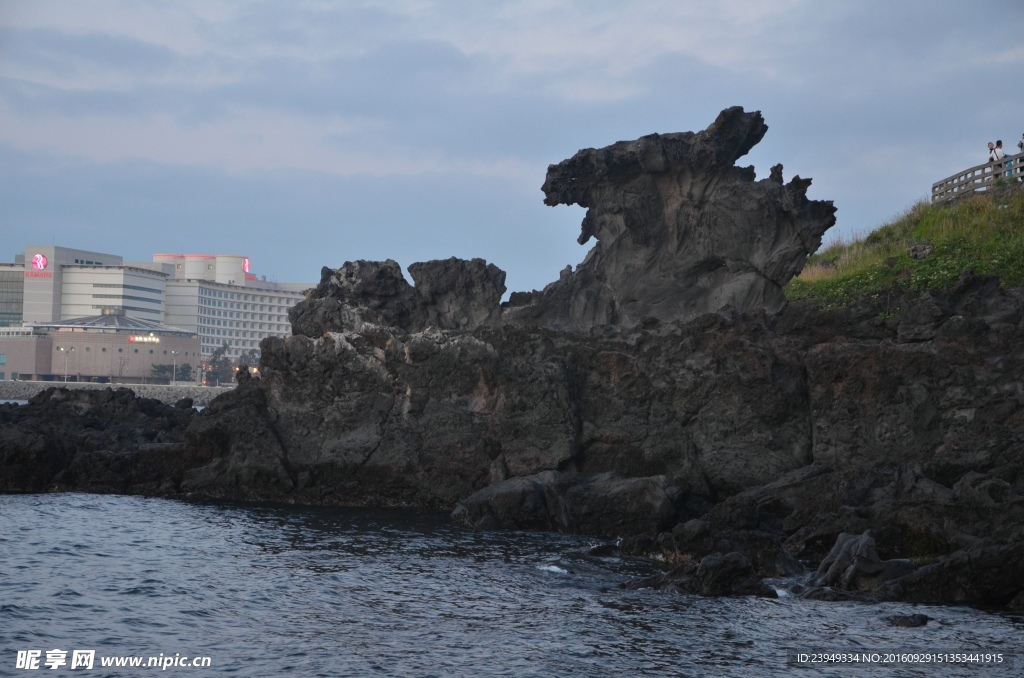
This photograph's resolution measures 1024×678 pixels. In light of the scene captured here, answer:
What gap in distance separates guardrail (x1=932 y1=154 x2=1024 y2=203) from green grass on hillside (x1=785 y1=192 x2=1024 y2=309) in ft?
5.52

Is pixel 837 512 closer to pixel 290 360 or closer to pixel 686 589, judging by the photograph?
pixel 686 589

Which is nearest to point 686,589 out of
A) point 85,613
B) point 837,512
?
point 837,512

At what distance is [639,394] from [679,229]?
283 inches

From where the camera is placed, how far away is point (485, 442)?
3556 cm

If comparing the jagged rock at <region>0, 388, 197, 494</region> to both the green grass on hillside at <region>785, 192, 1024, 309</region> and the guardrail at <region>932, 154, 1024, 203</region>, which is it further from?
the guardrail at <region>932, 154, 1024, 203</region>

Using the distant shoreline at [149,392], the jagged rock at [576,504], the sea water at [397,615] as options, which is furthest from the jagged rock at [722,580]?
the distant shoreline at [149,392]

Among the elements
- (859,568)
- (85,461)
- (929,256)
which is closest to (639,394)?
(859,568)

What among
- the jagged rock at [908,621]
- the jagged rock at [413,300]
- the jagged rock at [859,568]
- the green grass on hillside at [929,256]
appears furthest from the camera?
the jagged rock at [413,300]

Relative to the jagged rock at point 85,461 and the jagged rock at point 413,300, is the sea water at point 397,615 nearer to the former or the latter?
the jagged rock at point 85,461

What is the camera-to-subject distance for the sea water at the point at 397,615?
17.4 metres

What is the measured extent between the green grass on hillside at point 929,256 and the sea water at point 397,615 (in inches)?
753

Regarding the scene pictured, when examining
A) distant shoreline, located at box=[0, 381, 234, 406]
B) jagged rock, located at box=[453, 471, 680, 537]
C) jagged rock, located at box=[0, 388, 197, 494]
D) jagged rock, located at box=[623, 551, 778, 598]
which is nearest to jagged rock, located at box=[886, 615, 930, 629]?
jagged rock, located at box=[623, 551, 778, 598]

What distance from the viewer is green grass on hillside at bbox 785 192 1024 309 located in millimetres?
39844

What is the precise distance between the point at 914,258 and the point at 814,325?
798cm
